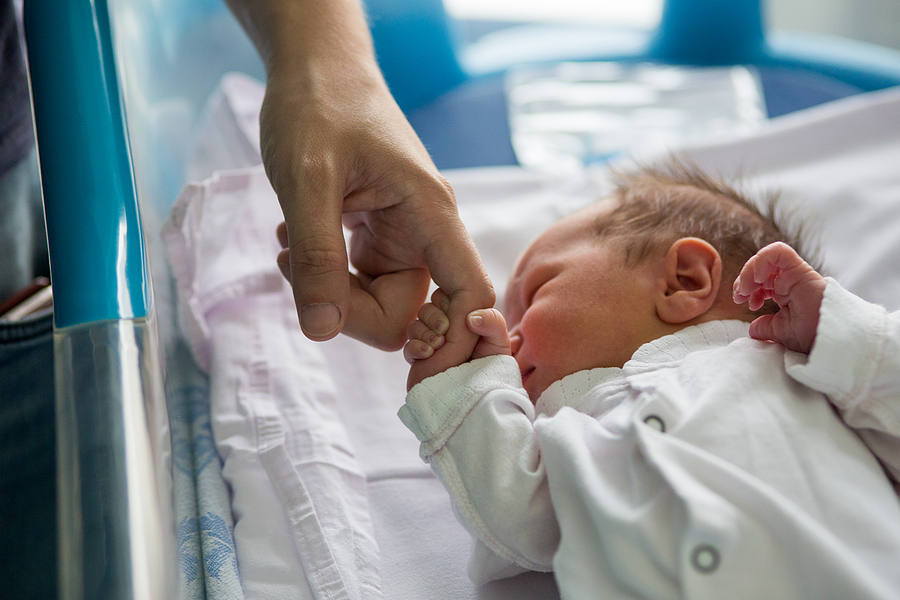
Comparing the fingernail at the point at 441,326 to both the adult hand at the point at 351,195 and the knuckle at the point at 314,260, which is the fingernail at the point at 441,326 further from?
the knuckle at the point at 314,260

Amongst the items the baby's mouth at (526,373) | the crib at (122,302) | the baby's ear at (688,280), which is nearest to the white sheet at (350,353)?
the crib at (122,302)

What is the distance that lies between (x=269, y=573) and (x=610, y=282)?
43 cm

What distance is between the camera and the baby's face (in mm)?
747

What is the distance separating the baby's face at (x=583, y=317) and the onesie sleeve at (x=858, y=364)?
→ 0.57 feet

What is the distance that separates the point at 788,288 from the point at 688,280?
0.45 feet

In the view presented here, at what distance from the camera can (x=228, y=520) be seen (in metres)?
0.72

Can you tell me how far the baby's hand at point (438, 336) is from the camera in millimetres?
666

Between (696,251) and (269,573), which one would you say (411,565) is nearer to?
(269,573)

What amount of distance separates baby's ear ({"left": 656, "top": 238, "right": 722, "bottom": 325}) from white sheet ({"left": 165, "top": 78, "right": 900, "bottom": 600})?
29 centimetres

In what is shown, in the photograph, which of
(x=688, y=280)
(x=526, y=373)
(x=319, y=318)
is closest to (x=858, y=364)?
(x=688, y=280)

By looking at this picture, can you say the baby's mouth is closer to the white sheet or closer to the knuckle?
the white sheet

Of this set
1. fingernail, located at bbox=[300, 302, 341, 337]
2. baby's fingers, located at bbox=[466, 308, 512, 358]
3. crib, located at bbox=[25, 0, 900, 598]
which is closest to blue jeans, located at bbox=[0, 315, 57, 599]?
crib, located at bbox=[25, 0, 900, 598]

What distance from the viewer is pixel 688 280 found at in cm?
77

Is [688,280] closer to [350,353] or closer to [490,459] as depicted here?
[490,459]
